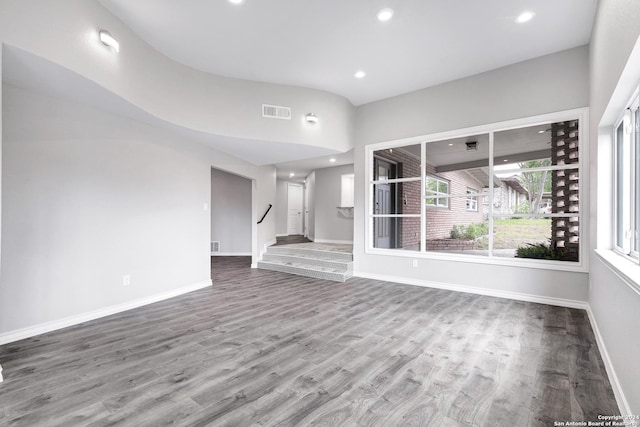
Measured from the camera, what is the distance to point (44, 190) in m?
2.95

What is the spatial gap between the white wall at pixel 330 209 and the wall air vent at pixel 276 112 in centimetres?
392

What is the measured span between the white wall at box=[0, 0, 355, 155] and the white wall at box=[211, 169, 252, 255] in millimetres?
4071

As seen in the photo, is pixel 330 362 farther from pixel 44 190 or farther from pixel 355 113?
pixel 355 113

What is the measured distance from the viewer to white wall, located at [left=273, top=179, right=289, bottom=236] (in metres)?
10.3

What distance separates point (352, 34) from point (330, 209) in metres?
5.72

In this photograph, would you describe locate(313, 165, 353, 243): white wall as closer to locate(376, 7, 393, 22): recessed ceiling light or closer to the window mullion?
the window mullion

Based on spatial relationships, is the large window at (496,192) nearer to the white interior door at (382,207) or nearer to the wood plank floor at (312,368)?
the white interior door at (382,207)

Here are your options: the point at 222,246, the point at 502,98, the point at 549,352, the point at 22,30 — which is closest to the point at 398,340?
the point at 549,352

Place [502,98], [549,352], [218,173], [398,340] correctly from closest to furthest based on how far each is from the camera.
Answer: [549,352] → [398,340] → [502,98] → [218,173]

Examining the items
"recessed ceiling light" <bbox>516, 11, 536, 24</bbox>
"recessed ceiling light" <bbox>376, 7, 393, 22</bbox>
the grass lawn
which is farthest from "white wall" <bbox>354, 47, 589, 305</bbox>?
"recessed ceiling light" <bbox>376, 7, 393, 22</bbox>

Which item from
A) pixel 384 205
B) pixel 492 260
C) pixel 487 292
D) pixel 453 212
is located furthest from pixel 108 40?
pixel 453 212

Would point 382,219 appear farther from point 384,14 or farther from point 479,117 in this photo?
point 384,14

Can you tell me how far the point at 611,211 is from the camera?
285 centimetres

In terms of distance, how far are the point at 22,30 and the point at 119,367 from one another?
2651mm
